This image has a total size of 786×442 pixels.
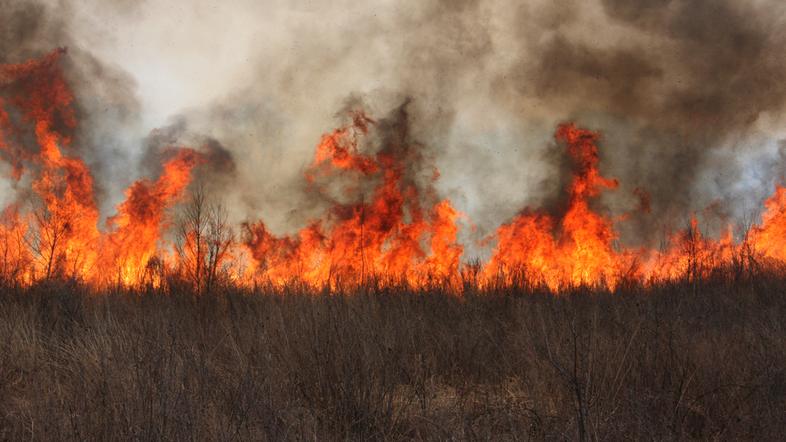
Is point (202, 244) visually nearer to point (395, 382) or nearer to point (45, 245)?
point (45, 245)

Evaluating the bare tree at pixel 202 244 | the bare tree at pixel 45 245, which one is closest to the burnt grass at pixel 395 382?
the bare tree at pixel 202 244

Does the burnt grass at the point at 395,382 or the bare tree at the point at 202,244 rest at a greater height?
the bare tree at the point at 202,244

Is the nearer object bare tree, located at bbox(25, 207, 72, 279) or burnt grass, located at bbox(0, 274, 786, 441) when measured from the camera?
burnt grass, located at bbox(0, 274, 786, 441)

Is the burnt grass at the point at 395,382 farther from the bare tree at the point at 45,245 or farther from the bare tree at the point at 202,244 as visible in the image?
the bare tree at the point at 45,245

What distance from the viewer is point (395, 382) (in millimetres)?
3975

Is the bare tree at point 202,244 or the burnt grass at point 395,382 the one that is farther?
the bare tree at point 202,244

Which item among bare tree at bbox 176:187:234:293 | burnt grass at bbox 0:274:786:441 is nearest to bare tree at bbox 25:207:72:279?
bare tree at bbox 176:187:234:293

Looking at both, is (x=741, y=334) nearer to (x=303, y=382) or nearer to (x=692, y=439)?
(x=692, y=439)

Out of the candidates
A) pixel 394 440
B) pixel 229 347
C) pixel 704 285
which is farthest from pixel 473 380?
pixel 704 285

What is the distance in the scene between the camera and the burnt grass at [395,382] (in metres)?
2.90

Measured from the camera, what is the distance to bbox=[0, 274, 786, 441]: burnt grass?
2.90 metres

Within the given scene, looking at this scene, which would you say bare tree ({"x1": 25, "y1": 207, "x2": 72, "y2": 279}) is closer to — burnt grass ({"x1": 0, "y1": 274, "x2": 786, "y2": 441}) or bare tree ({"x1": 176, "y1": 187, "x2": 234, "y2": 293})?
bare tree ({"x1": 176, "y1": 187, "x2": 234, "y2": 293})

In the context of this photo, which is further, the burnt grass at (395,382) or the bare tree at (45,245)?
the bare tree at (45,245)

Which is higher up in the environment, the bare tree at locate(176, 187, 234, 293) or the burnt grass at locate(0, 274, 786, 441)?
the bare tree at locate(176, 187, 234, 293)
